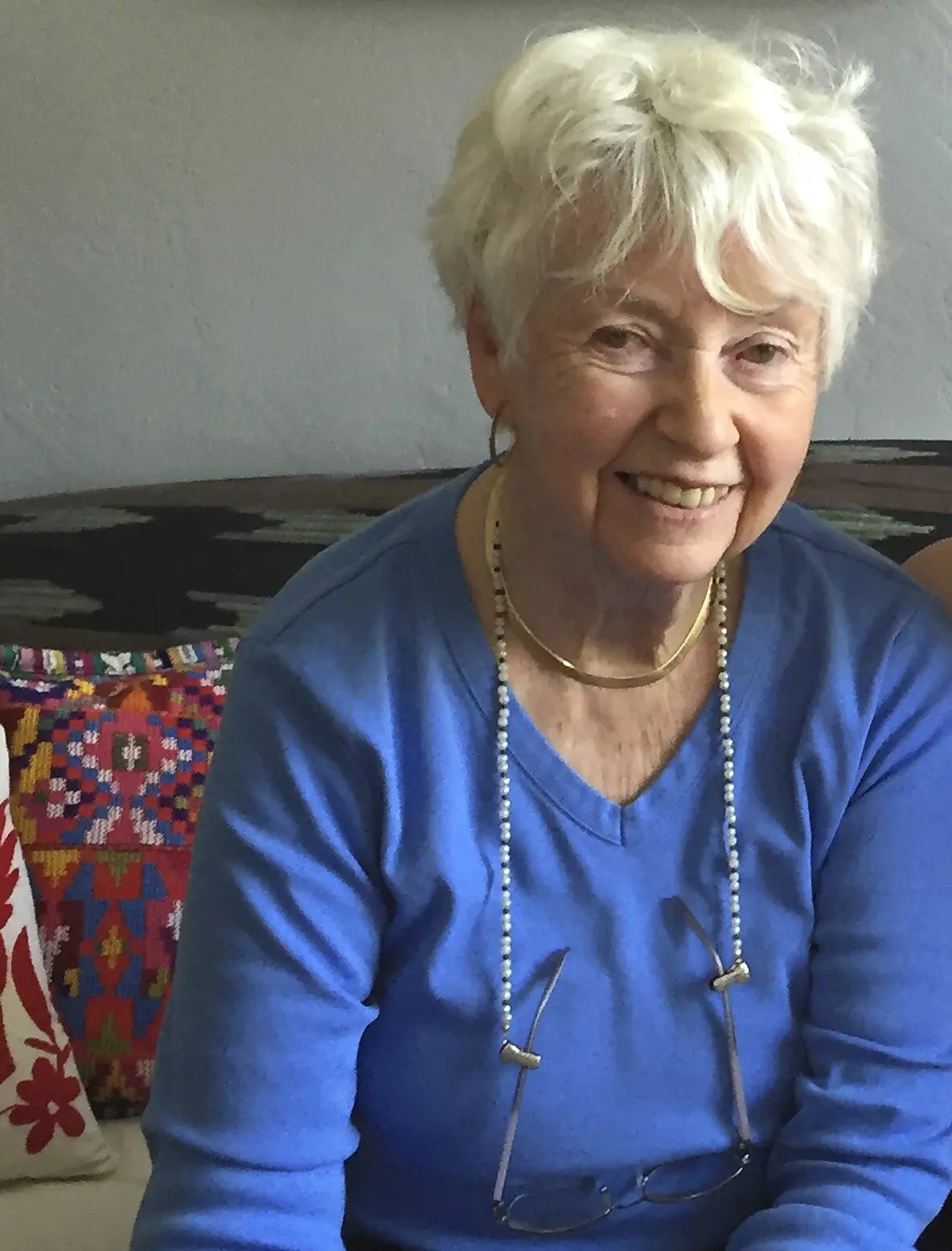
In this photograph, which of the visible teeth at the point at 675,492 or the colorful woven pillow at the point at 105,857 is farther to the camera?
the colorful woven pillow at the point at 105,857

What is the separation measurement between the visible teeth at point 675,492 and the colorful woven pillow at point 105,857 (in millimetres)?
761

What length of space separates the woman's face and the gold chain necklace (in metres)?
0.10

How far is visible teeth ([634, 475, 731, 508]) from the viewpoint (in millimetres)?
800

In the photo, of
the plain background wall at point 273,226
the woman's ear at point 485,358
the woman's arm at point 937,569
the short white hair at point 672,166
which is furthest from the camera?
→ the plain background wall at point 273,226

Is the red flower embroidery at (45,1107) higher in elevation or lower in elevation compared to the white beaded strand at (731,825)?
lower

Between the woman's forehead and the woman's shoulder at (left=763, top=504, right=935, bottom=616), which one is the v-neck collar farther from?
the woman's forehead

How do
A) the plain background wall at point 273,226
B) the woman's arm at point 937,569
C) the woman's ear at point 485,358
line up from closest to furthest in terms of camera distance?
the woman's ear at point 485,358 → the woman's arm at point 937,569 → the plain background wall at point 273,226

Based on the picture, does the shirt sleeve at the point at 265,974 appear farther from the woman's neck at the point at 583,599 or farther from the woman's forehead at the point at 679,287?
the woman's forehead at the point at 679,287

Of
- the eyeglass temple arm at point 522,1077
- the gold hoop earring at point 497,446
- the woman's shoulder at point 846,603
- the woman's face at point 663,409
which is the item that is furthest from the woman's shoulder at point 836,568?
the eyeglass temple arm at point 522,1077

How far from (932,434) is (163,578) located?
45.1 inches

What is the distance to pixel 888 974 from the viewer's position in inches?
35.4

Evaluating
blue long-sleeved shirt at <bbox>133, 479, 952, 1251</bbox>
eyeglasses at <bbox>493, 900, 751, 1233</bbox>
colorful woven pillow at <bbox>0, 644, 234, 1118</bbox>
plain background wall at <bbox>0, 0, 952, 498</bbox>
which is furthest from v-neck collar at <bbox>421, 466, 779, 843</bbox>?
plain background wall at <bbox>0, 0, 952, 498</bbox>

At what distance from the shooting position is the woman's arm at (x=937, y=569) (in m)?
0.96

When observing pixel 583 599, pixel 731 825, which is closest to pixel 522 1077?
pixel 731 825
